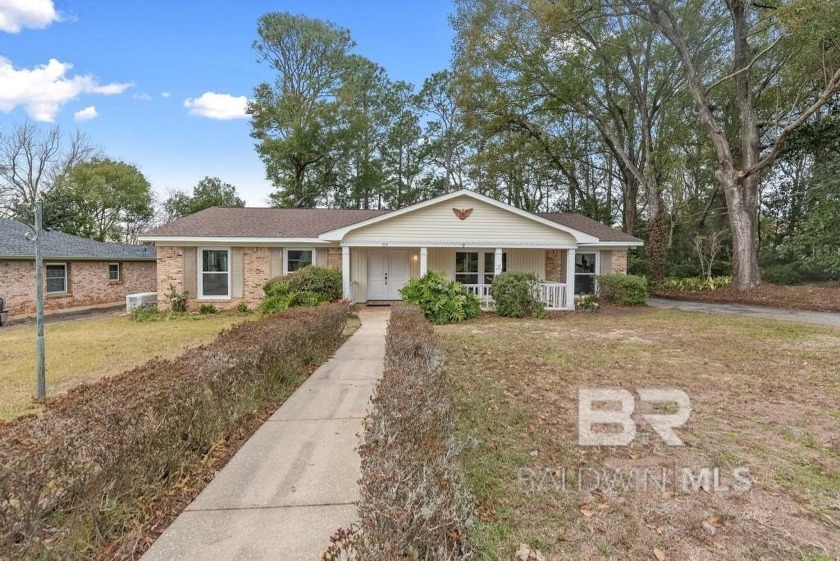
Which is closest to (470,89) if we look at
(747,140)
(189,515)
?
(747,140)

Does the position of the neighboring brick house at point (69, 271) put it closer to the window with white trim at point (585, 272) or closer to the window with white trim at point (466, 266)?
the window with white trim at point (466, 266)

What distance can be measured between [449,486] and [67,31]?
64.5 feet

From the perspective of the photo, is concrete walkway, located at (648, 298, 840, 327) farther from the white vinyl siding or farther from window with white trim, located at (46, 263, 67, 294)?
window with white trim, located at (46, 263, 67, 294)

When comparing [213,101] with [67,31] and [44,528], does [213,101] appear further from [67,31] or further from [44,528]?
[44,528]

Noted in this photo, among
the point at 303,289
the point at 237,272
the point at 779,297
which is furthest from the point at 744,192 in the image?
the point at 237,272

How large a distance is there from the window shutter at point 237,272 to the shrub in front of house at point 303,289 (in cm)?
207

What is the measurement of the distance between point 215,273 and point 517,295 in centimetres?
1029

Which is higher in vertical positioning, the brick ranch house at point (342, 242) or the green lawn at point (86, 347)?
the brick ranch house at point (342, 242)

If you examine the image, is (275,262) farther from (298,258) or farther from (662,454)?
(662,454)

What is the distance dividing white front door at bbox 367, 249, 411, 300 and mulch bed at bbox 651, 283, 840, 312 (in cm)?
1187

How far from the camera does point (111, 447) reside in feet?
7.77

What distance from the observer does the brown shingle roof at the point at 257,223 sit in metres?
13.9

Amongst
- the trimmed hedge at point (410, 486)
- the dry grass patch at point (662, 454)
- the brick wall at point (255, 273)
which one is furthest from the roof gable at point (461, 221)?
the trimmed hedge at point (410, 486)

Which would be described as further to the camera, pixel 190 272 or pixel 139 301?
pixel 190 272
